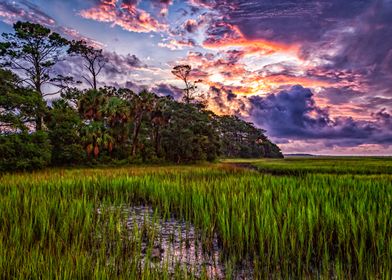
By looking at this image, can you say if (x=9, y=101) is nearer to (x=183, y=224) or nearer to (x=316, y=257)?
(x=183, y=224)

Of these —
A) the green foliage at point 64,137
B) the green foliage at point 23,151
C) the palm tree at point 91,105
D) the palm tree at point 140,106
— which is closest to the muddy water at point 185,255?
the green foliage at point 23,151

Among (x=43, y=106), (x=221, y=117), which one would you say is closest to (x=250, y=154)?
(x=221, y=117)

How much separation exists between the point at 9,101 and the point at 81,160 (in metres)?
11.7

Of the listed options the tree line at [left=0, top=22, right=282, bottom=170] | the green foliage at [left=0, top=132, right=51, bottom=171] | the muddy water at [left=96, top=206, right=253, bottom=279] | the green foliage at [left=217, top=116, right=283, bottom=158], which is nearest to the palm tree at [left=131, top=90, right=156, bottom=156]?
the tree line at [left=0, top=22, right=282, bottom=170]

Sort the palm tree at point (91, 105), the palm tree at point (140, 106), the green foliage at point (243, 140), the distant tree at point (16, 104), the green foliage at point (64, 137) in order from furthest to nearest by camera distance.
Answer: the green foliage at point (243, 140) < the palm tree at point (140, 106) < the palm tree at point (91, 105) < the green foliage at point (64, 137) < the distant tree at point (16, 104)

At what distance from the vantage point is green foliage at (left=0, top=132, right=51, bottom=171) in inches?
832

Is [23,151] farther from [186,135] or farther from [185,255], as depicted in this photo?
[185,255]

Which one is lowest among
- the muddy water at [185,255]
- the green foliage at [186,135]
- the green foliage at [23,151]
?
the muddy water at [185,255]

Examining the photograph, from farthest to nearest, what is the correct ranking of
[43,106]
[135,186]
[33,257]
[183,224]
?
1. [43,106]
2. [135,186]
3. [183,224]
4. [33,257]

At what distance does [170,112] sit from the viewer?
4134 centimetres

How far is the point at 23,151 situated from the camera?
74.4 feet

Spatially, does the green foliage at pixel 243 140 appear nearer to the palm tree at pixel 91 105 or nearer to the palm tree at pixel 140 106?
the palm tree at pixel 140 106

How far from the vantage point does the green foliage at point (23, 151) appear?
69.3 feet

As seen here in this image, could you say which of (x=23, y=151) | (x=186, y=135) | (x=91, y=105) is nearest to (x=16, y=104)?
(x=23, y=151)
